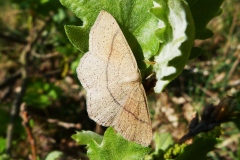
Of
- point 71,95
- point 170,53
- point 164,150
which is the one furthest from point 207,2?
point 71,95

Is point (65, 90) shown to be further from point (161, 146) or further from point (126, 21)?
point (126, 21)

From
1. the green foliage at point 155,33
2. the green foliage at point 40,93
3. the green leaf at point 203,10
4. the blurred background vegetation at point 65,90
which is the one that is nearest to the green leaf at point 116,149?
the green foliage at point 155,33

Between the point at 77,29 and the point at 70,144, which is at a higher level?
the point at 77,29

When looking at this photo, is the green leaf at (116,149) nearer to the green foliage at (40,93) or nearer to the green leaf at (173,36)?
the green leaf at (173,36)

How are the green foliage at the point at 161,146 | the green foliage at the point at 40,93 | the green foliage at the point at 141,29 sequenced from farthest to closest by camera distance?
1. the green foliage at the point at 40,93
2. the green foliage at the point at 161,146
3. the green foliage at the point at 141,29

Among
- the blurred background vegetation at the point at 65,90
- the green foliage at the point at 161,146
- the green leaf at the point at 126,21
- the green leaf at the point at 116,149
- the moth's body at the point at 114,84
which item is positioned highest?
the green leaf at the point at 126,21

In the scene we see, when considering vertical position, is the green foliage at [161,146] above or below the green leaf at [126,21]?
below

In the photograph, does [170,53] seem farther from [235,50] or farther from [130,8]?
[235,50]
